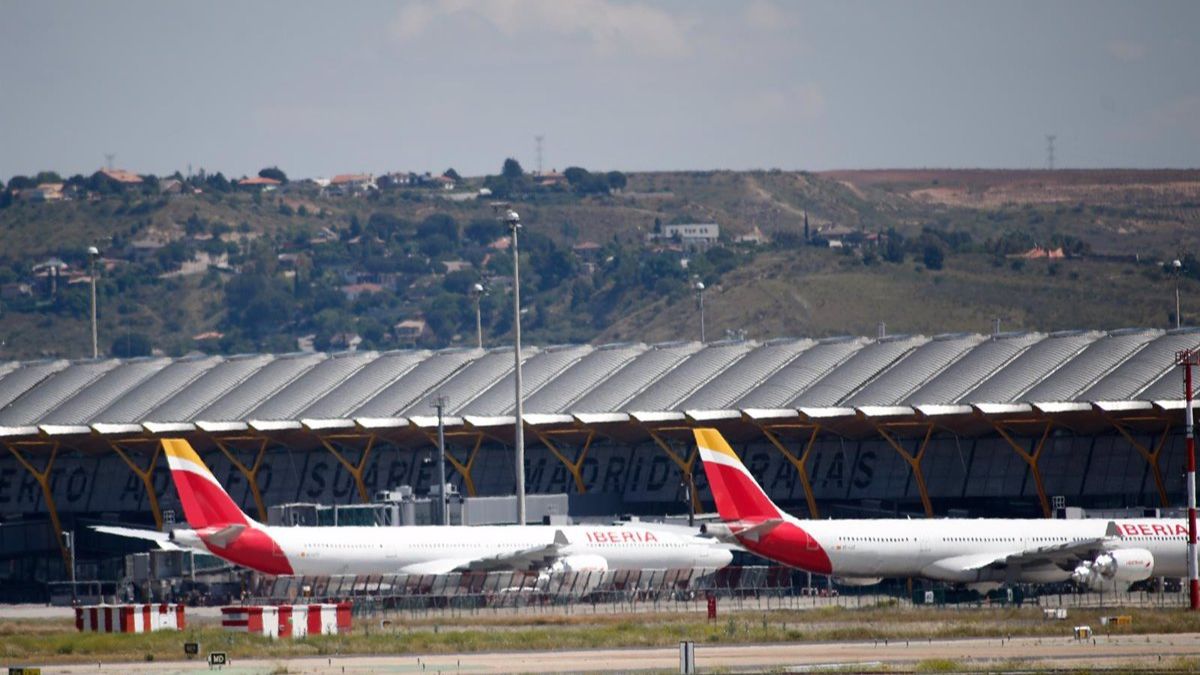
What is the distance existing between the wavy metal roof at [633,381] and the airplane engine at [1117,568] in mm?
14275

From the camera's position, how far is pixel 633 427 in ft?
344

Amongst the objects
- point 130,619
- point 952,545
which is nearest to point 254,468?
point 952,545

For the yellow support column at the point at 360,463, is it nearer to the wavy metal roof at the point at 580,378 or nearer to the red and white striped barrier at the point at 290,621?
the wavy metal roof at the point at 580,378

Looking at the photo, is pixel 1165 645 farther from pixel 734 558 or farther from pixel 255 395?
pixel 255 395

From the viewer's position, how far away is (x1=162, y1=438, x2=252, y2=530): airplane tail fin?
79.6 m

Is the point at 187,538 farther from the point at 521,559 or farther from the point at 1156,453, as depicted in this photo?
the point at 1156,453

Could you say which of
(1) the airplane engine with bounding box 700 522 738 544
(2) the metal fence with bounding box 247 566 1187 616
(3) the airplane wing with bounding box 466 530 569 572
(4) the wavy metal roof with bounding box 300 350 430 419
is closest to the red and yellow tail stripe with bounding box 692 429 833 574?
(1) the airplane engine with bounding box 700 522 738 544

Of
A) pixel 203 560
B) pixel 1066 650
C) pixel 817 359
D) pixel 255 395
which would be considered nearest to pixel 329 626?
pixel 1066 650

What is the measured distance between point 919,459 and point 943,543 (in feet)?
66.3

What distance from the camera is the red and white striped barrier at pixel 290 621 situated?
65.7 m

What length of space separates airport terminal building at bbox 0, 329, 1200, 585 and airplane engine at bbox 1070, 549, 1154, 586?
14341 millimetres

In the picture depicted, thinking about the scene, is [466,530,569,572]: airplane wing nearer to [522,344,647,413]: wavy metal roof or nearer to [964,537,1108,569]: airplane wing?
[964,537,1108,569]: airplane wing

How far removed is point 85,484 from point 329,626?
56455 mm

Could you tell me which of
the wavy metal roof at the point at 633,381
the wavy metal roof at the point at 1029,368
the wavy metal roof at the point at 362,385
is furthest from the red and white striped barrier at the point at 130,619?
the wavy metal roof at the point at 362,385
